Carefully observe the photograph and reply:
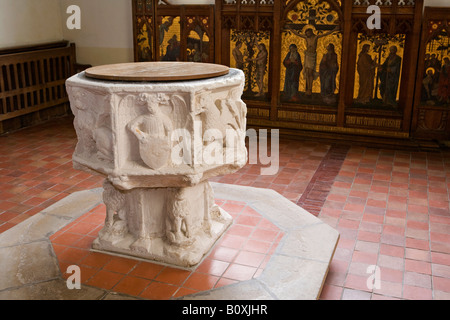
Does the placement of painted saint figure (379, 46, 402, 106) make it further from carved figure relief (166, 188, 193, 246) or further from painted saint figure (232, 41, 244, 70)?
carved figure relief (166, 188, 193, 246)

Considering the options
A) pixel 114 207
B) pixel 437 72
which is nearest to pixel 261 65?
pixel 437 72

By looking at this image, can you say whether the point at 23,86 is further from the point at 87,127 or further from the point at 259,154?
the point at 87,127

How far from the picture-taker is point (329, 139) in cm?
679

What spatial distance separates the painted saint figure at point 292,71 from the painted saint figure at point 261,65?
324 millimetres

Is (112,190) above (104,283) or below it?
above

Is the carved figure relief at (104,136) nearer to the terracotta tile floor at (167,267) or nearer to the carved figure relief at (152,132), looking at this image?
the carved figure relief at (152,132)

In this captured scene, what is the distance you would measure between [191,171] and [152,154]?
28cm

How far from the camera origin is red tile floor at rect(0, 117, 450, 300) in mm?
3156

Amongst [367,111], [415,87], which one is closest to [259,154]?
[367,111]

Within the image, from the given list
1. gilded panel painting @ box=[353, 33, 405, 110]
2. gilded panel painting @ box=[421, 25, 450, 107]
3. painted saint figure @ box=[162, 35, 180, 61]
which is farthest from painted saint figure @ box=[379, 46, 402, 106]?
painted saint figure @ box=[162, 35, 180, 61]

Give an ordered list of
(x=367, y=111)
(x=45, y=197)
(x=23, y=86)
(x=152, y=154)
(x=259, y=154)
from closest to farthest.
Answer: (x=152, y=154)
(x=45, y=197)
(x=259, y=154)
(x=367, y=111)
(x=23, y=86)

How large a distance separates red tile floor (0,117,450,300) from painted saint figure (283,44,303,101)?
87 centimetres

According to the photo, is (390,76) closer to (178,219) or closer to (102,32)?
(178,219)
